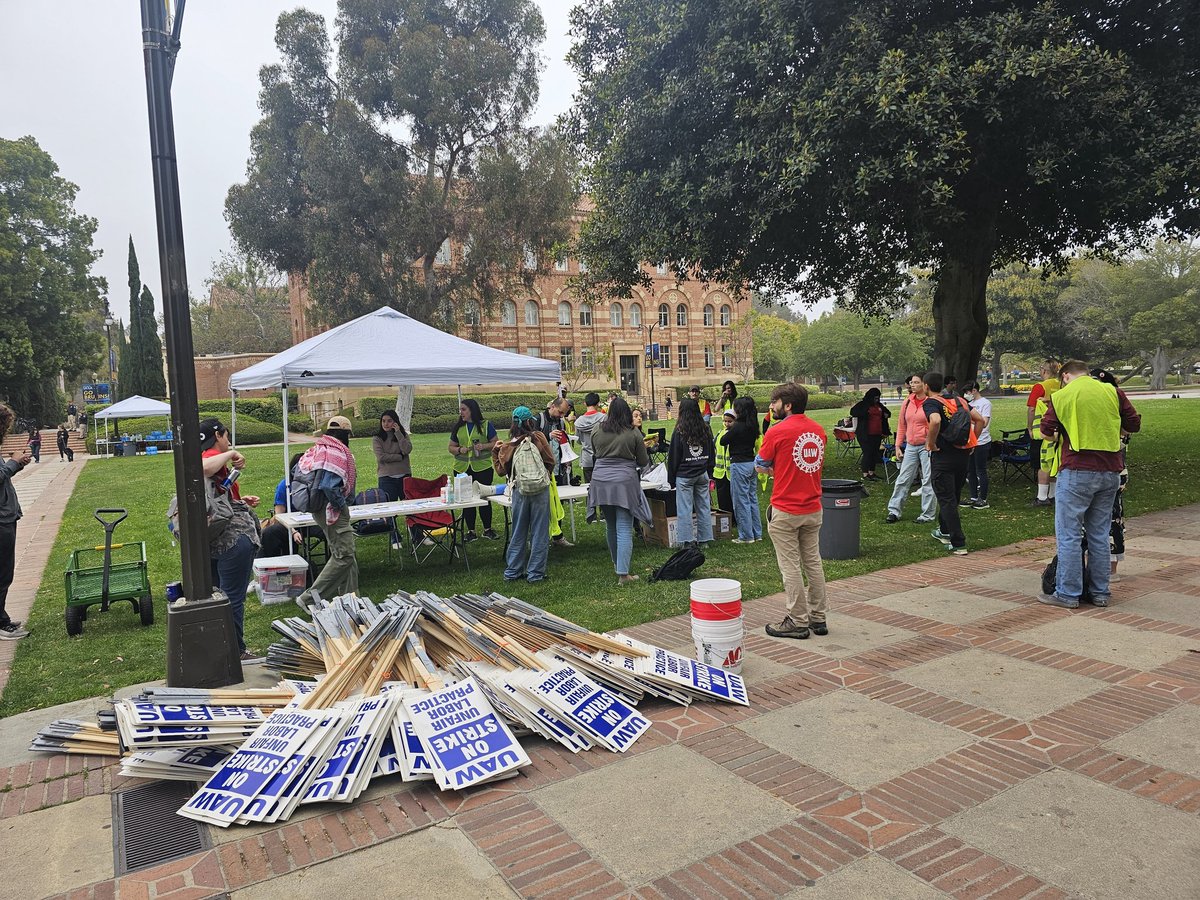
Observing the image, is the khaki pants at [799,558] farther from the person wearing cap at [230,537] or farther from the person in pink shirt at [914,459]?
the person in pink shirt at [914,459]

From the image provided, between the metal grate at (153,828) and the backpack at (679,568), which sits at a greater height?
the backpack at (679,568)

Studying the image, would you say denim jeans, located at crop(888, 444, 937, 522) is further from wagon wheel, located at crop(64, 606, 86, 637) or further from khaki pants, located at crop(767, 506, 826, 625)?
wagon wheel, located at crop(64, 606, 86, 637)

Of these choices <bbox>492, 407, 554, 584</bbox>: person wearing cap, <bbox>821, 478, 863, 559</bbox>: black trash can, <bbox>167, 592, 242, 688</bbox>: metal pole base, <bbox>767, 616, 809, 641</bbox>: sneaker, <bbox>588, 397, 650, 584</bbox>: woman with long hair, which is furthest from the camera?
<bbox>821, 478, 863, 559</bbox>: black trash can

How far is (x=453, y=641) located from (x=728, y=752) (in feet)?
6.76

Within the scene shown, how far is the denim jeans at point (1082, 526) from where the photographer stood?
6395 millimetres

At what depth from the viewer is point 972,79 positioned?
10.1m

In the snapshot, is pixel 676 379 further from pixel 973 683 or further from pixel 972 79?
pixel 973 683

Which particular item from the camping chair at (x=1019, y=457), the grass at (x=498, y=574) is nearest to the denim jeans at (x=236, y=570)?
the grass at (x=498, y=574)

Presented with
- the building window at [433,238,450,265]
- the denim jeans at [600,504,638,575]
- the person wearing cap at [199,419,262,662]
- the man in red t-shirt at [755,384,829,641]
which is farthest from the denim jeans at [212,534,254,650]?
the building window at [433,238,450,265]

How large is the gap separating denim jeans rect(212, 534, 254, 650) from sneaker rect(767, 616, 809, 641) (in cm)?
394

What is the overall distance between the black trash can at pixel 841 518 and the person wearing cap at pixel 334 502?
5007 mm

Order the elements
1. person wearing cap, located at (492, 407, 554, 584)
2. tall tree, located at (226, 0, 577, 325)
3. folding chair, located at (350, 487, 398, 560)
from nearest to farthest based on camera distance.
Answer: person wearing cap, located at (492, 407, 554, 584) < folding chair, located at (350, 487, 398, 560) < tall tree, located at (226, 0, 577, 325)

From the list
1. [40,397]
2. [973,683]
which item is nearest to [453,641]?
[973,683]

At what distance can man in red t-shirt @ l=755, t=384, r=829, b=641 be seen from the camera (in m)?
5.76
